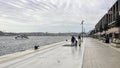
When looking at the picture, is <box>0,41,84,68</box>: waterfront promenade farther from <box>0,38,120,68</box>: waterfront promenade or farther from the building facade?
the building facade

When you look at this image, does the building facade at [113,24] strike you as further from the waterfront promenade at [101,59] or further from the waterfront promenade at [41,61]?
the waterfront promenade at [41,61]

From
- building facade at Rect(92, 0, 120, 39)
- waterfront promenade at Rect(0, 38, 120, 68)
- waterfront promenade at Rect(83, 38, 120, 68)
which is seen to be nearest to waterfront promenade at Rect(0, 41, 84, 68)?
waterfront promenade at Rect(0, 38, 120, 68)

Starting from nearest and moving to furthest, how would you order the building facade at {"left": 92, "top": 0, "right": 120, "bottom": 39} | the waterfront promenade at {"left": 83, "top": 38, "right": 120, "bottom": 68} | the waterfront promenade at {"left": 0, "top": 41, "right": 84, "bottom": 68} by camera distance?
the waterfront promenade at {"left": 83, "top": 38, "right": 120, "bottom": 68} < the waterfront promenade at {"left": 0, "top": 41, "right": 84, "bottom": 68} < the building facade at {"left": 92, "top": 0, "right": 120, "bottom": 39}

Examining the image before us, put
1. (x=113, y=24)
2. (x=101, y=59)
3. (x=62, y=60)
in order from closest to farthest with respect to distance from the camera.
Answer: (x=62, y=60)
(x=101, y=59)
(x=113, y=24)

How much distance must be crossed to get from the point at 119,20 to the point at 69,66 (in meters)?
30.4

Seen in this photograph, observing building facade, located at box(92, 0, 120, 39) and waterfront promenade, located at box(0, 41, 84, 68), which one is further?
building facade, located at box(92, 0, 120, 39)

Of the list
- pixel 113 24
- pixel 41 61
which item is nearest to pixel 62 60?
pixel 41 61

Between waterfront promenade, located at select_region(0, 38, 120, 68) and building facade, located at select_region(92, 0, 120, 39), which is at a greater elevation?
building facade, located at select_region(92, 0, 120, 39)

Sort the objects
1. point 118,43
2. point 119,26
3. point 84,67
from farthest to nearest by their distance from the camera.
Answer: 1. point 119,26
2. point 118,43
3. point 84,67

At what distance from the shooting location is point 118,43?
3192 cm

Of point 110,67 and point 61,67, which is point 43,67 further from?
point 110,67

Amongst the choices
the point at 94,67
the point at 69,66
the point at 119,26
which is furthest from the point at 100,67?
the point at 119,26

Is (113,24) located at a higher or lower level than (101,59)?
higher

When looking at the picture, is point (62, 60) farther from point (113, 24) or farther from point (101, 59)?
point (113, 24)
